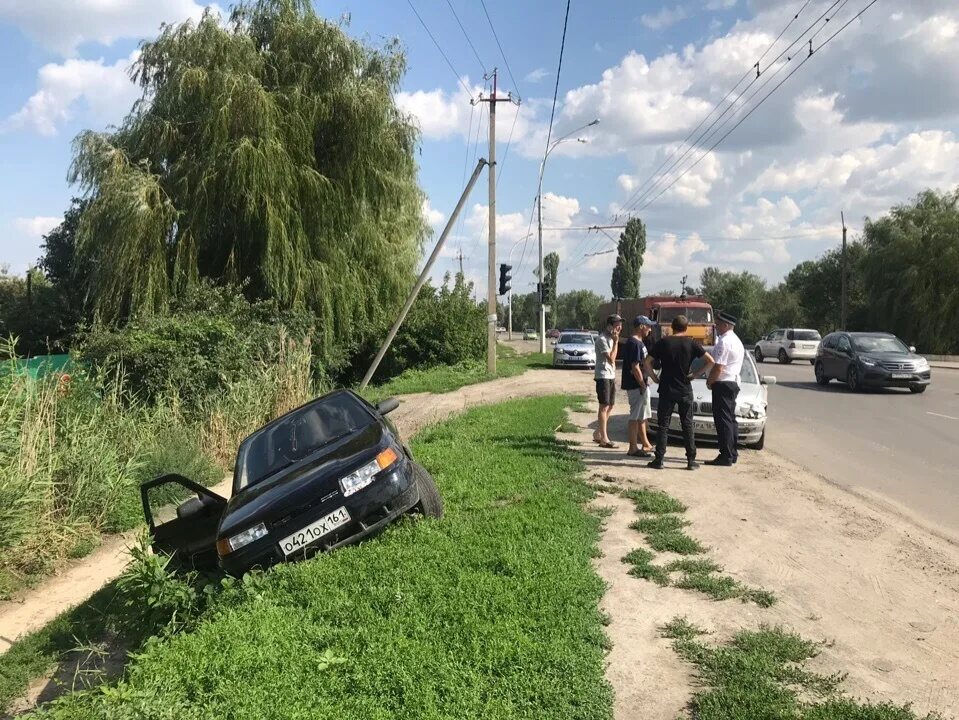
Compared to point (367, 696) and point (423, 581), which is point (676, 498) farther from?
point (367, 696)

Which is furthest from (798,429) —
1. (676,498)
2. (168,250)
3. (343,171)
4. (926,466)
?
(168,250)

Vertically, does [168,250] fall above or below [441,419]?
above

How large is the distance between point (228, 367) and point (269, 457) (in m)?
7.23

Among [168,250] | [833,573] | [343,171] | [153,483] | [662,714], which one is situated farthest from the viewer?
[343,171]

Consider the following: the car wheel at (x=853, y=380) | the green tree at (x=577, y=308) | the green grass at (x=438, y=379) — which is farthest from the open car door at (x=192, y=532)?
the green tree at (x=577, y=308)

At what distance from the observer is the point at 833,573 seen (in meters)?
4.73

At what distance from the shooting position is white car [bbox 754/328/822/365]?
105 ft

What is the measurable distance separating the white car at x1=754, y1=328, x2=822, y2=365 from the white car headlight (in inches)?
1205

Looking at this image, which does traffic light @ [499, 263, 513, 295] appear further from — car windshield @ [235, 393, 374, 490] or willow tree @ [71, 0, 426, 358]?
car windshield @ [235, 393, 374, 490]

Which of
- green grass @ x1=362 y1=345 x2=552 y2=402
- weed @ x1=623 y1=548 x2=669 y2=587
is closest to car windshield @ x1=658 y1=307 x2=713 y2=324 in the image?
green grass @ x1=362 y1=345 x2=552 y2=402

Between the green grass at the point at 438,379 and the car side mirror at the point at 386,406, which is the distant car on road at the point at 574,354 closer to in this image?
the green grass at the point at 438,379

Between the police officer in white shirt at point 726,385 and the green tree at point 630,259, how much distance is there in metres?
72.8

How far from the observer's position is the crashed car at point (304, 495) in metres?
4.95

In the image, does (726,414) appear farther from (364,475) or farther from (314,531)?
(314,531)
